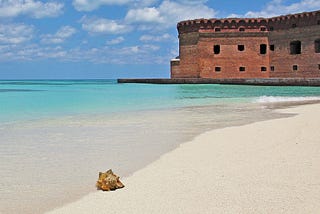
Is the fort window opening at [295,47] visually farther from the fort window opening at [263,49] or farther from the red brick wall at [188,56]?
the red brick wall at [188,56]

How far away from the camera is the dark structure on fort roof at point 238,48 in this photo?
108 feet

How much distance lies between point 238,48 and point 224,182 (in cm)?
3185

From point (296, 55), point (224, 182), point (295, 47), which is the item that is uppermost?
point (295, 47)

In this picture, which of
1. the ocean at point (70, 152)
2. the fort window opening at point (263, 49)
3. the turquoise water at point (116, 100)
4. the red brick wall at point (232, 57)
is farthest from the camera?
the fort window opening at point (263, 49)

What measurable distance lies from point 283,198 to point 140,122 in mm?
5349

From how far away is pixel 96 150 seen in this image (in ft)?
16.7

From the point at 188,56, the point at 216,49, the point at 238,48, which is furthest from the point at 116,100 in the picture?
the point at 238,48

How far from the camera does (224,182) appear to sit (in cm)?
344

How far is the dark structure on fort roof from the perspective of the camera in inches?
1292

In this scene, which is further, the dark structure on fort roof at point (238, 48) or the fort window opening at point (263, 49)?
the fort window opening at point (263, 49)

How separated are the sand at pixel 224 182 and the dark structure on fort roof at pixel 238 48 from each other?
95.3 feet

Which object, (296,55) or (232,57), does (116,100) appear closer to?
(232,57)

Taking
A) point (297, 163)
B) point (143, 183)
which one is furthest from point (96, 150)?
point (297, 163)

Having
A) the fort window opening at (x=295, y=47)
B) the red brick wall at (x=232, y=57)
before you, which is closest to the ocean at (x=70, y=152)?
the fort window opening at (x=295, y=47)
